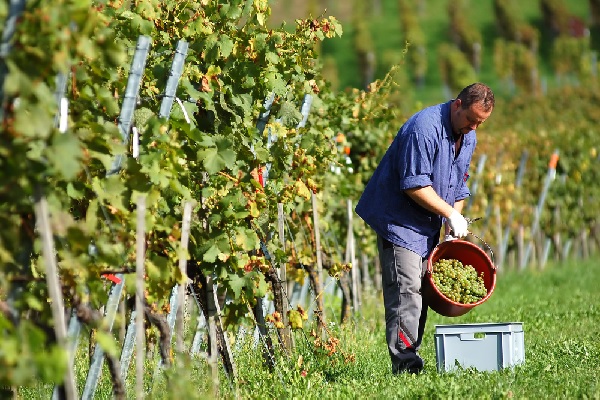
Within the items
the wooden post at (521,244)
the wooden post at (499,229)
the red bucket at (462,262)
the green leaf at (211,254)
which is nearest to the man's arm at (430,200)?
the red bucket at (462,262)

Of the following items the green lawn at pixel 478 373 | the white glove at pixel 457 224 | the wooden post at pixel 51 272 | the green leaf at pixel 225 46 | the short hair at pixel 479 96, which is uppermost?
the green leaf at pixel 225 46

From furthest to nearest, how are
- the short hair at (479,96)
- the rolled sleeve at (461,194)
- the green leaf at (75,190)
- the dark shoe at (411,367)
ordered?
1. the rolled sleeve at (461,194)
2. the dark shoe at (411,367)
3. the short hair at (479,96)
4. the green leaf at (75,190)

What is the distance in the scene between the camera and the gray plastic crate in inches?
200

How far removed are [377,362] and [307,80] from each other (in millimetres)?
1654

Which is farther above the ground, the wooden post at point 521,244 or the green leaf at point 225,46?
the green leaf at point 225,46

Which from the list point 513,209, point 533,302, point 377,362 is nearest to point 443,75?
point 513,209

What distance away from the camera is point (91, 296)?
3.39 meters

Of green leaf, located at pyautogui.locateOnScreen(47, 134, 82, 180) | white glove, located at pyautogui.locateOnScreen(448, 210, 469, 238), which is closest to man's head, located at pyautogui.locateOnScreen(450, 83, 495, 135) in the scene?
white glove, located at pyautogui.locateOnScreen(448, 210, 469, 238)

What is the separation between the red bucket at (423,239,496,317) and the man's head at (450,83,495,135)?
0.61m

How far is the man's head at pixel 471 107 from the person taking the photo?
4.96m

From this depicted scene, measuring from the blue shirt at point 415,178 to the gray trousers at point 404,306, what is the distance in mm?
75

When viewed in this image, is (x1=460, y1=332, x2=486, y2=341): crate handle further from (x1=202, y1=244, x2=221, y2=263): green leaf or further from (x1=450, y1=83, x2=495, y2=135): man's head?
(x1=202, y1=244, x2=221, y2=263): green leaf

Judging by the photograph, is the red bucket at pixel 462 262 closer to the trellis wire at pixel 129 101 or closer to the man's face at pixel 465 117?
the man's face at pixel 465 117

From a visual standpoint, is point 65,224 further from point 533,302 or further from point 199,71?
point 533,302
